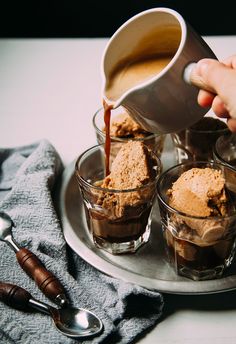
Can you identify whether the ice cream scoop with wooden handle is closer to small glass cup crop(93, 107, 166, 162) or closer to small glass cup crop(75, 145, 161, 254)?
small glass cup crop(75, 145, 161, 254)

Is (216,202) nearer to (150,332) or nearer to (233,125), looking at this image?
(233,125)

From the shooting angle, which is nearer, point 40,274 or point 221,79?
point 221,79

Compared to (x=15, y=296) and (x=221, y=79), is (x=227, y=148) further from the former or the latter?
(x=15, y=296)

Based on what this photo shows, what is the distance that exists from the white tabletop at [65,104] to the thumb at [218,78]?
329mm

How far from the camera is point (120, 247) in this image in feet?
3.32

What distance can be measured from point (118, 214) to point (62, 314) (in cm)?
19

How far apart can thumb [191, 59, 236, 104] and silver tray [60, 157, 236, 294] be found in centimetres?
29

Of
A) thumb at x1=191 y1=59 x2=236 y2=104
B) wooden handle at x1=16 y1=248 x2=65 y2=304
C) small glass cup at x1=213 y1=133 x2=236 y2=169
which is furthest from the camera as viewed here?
small glass cup at x1=213 y1=133 x2=236 y2=169

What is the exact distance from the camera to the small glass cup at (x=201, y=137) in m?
1.13

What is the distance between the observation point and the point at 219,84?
0.81 metres

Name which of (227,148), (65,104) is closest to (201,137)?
(227,148)

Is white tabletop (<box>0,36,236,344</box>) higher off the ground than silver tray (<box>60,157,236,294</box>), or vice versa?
silver tray (<box>60,157,236,294</box>)

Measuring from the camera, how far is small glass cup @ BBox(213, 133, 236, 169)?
3.49 feet

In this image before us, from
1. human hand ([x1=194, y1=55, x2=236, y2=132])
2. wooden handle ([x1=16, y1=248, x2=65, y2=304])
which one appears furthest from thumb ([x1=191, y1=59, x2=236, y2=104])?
wooden handle ([x1=16, y1=248, x2=65, y2=304])
